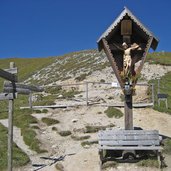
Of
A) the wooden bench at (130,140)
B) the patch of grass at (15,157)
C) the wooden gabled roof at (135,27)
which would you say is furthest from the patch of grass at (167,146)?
the patch of grass at (15,157)

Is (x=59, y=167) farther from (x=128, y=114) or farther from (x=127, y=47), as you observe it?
(x=127, y=47)

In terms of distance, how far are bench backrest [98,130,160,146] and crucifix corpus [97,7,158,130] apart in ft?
3.01

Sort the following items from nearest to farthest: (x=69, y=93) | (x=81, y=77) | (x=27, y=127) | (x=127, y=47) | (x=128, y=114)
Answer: (x=128, y=114), (x=127, y=47), (x=27, y=127), (x=69, y=93), (x=81, y=77)

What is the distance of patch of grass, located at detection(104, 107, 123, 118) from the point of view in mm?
23503

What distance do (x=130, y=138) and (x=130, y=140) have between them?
0.07 meters

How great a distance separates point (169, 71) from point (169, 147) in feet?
101

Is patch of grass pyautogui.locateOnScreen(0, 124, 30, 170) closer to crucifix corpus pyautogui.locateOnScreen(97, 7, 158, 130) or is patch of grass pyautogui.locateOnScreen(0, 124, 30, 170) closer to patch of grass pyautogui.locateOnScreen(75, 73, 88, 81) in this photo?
crucifix corpus pyautogui.locateOnScreen(97, 7, 158, 130)

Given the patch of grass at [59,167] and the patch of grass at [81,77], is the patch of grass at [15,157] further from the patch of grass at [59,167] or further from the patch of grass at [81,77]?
the patch of grass at [81,77]

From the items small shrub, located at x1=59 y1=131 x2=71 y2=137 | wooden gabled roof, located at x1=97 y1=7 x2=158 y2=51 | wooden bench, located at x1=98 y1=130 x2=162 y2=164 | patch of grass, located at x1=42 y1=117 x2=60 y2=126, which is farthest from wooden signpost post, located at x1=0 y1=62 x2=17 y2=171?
patch of grass, located at x1=42 y1=117 x2=60 y2=126

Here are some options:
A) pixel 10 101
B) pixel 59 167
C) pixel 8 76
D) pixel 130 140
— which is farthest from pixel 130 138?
pixel 8 76

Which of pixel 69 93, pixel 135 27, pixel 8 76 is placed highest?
pixel 135 27

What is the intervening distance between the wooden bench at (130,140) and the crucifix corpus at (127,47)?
3.06ft

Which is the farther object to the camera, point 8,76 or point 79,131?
point 79,131

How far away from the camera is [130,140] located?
45.6 ft
